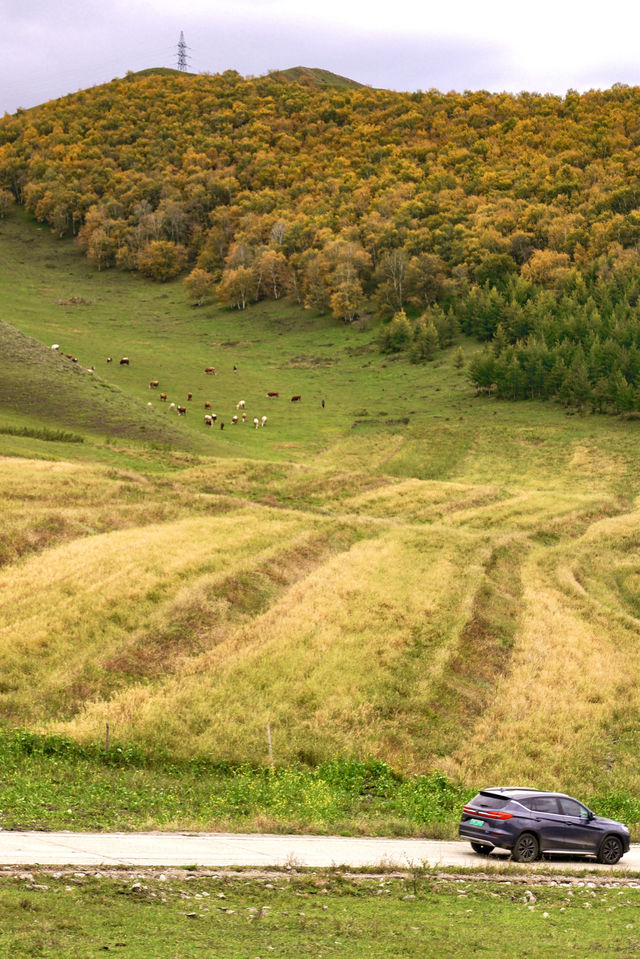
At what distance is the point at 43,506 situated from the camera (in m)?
55.7

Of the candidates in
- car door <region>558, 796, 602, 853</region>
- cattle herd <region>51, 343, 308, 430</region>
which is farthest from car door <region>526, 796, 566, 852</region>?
cattle herd <region>51, 343, 308, 430</region>

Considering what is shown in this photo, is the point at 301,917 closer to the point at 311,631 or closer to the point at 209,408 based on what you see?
the point at 311,631

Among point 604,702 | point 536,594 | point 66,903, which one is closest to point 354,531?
point 536,594

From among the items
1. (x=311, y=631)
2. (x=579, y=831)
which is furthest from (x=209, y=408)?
(x=579, y=831)

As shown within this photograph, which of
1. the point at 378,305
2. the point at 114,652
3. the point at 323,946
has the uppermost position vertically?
the point at 378,305

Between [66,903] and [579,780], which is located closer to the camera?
[66,903]

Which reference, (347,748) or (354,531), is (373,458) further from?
(347,748)

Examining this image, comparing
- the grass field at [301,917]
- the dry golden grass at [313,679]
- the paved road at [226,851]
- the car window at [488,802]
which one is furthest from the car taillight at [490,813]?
the dry golden grass at [313,679]

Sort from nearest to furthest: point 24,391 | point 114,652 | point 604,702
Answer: point 114,652, point 604,702, point 24,391

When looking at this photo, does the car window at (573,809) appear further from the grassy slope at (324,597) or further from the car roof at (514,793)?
the grassy slope at (324,597)

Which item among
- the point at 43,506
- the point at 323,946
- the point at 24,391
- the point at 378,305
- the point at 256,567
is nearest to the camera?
the point at 323,946

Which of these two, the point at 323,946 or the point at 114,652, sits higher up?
the point at 323,946

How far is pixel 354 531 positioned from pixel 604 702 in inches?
1171

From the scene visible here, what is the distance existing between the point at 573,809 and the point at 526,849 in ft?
4.98
